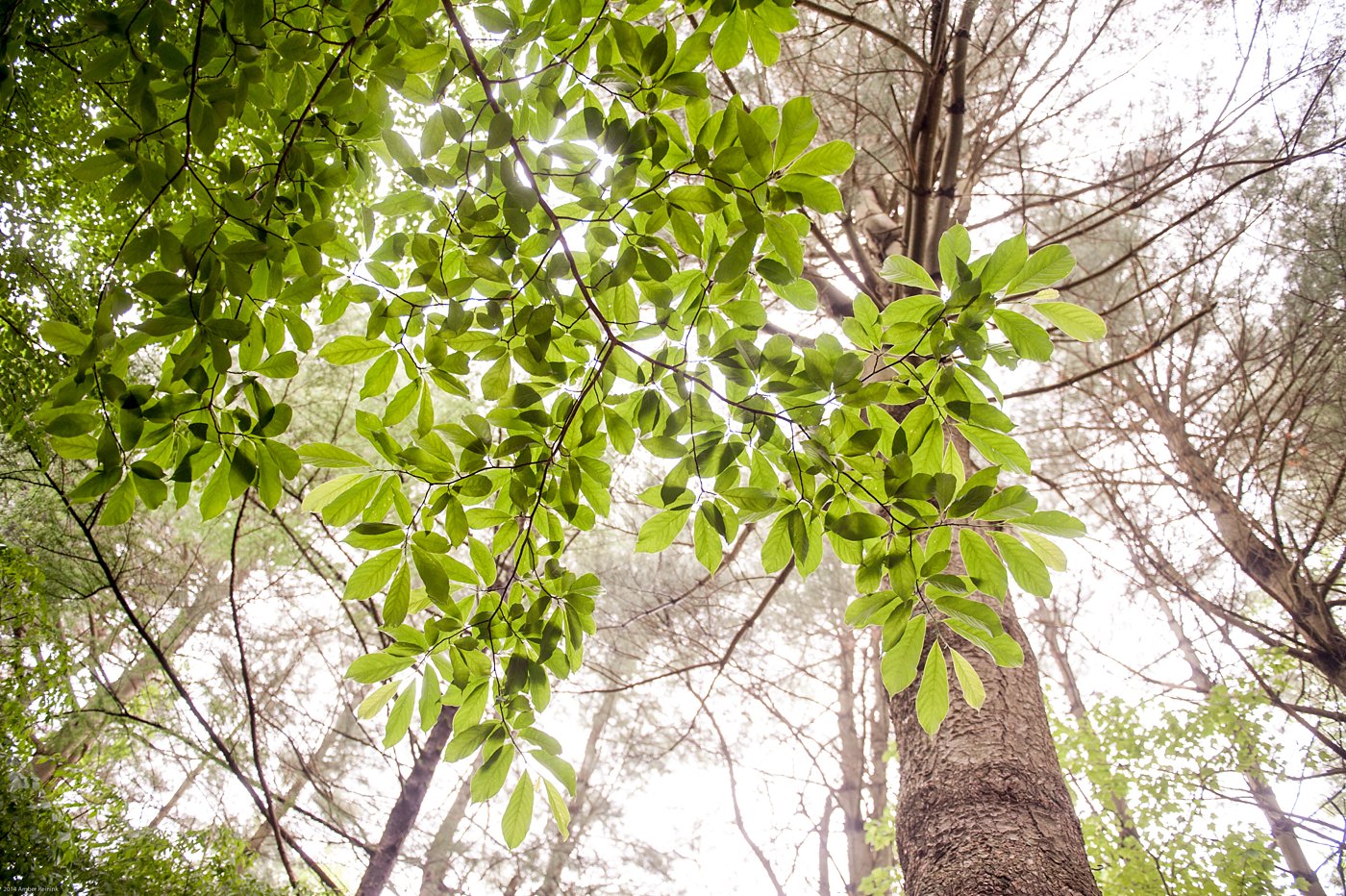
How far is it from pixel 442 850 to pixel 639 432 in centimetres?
751

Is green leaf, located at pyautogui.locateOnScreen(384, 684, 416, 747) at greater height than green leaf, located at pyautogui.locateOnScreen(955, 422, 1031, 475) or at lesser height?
lesser

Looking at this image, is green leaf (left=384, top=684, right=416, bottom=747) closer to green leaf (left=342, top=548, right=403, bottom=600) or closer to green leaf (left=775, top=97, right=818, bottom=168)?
green leaf (left=342, top=548, right=403, bottom=600)

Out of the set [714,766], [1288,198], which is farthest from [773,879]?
[1288,198]

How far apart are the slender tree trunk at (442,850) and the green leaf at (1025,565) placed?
17.0 ft

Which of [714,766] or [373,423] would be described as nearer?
[373,423]

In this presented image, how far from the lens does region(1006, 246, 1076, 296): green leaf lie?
0.81 m

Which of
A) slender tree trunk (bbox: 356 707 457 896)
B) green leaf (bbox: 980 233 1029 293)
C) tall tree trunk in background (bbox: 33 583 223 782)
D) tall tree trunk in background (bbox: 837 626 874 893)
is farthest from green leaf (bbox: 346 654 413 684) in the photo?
tall tree trunk in background (bbox: 837 626 874 893)

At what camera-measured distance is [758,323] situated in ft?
3.13

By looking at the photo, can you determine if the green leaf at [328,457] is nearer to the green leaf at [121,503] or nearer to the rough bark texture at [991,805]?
the green leaf at [121,503]

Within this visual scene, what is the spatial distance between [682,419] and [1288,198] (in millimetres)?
7405

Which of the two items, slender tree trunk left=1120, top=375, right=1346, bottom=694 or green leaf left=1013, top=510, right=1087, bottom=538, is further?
slender tree trunk left=1120, top=375, right=1346, bottom=694

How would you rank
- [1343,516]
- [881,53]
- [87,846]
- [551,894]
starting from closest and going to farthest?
[87,846]
[881,53]
[1343,516]
[551,894]

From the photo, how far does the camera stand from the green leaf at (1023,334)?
83 centimetres

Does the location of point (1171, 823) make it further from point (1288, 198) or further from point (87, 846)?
point (87, 846)
